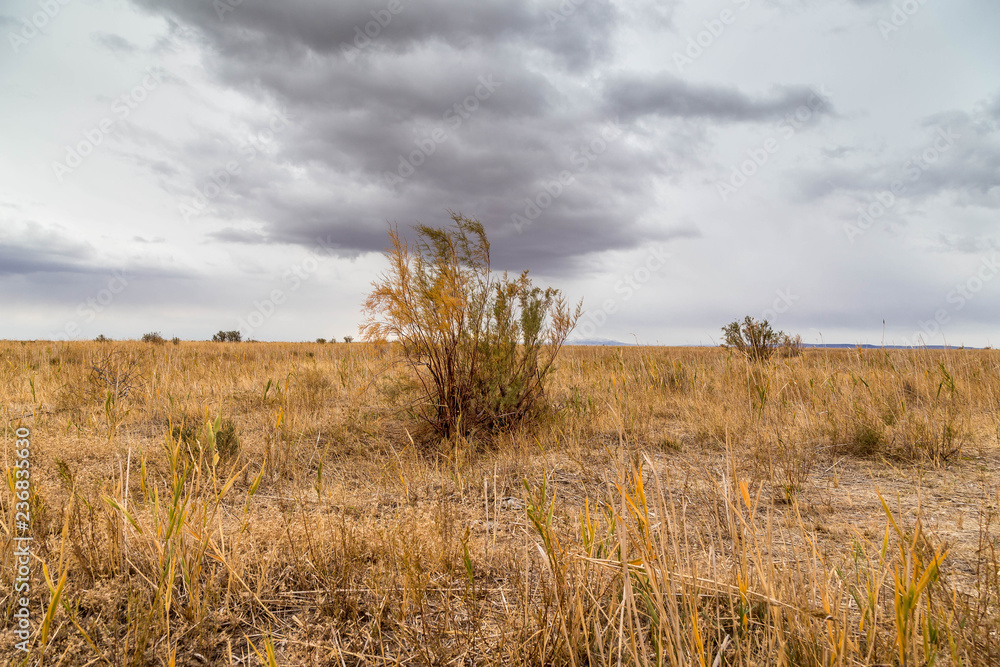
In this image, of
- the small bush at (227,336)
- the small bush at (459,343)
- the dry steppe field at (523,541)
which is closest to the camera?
the dry steppe field at (523,541)

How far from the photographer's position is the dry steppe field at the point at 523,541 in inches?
54.7

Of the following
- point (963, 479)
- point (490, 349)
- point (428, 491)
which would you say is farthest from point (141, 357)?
point (963, 479)

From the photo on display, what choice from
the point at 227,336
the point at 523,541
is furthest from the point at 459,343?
the point at 227,336

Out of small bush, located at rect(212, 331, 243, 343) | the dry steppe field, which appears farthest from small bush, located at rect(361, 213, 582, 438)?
small bush, located at rect(212, 331, 243, 343)

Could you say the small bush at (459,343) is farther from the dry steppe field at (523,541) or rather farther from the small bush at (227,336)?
the small bush at (227,336)

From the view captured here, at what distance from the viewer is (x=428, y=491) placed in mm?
3201

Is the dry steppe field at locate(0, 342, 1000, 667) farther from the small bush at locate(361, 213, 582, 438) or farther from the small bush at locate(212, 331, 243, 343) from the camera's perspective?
the small bush at locate(212, 331, 243, 343)

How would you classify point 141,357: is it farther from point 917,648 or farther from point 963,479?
point 963,479

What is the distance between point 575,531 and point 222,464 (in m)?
3.00

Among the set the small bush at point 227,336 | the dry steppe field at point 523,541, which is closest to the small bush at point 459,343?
the dry steppe field at point 523,541

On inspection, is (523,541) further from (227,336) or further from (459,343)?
(227,336)

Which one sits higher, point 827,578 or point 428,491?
point 827,578

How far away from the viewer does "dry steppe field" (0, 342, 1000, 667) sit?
1.39 meters

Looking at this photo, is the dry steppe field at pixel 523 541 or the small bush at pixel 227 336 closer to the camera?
the dry steppe field at pixel 523 541
